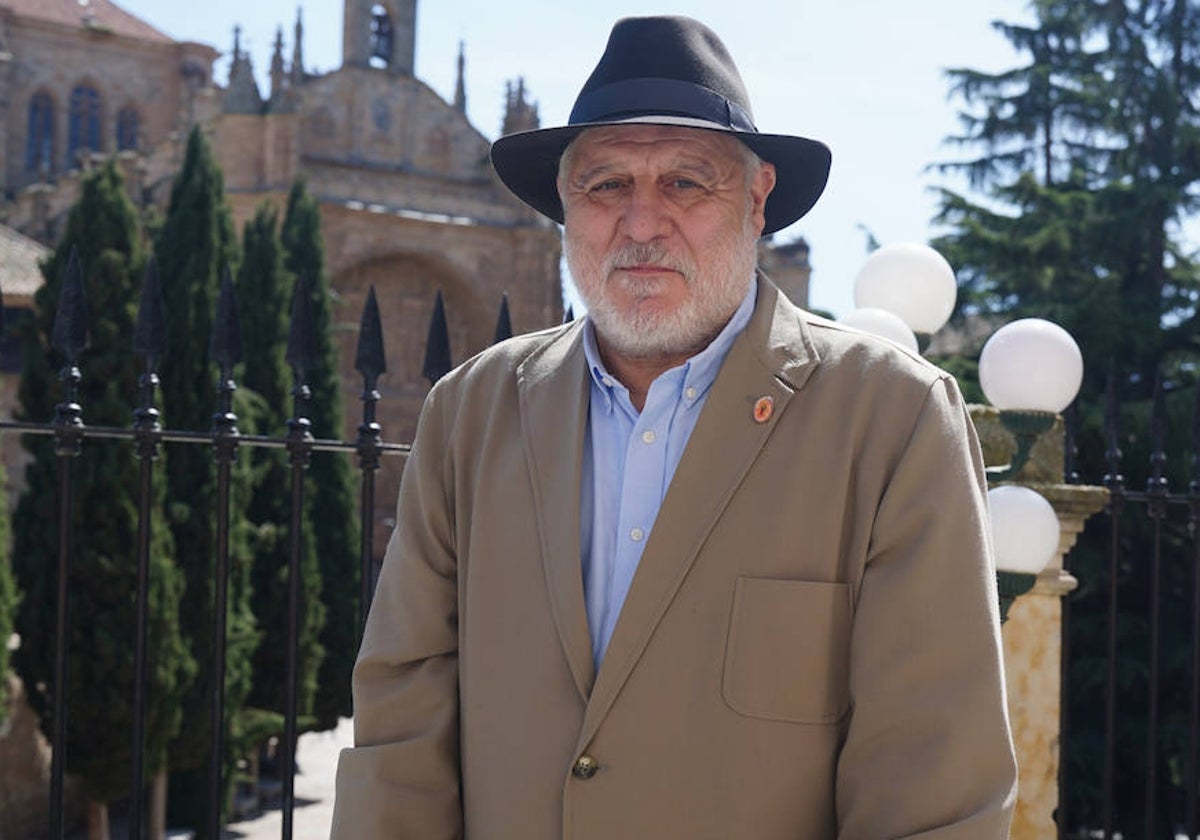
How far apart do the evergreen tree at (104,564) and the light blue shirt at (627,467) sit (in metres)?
11.5

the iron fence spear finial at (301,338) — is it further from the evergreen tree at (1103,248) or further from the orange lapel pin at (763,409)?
the evergreen tree at (1103,248)

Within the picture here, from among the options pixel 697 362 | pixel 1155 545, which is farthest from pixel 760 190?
pixel 1155 545

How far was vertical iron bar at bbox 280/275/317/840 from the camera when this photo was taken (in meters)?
3.49

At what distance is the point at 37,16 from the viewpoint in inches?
1628

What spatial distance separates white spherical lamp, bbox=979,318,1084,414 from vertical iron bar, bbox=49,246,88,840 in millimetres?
2359

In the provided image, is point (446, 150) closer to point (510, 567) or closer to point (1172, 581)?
point (1172, 581)

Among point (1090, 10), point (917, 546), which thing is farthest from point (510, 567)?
point (1090, 10)

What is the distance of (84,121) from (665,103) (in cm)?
4332

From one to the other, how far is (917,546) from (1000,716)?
0.27m

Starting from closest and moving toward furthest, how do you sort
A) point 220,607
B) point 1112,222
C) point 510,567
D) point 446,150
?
point 510,567
point 220,607
point 1112,222
point 446,150

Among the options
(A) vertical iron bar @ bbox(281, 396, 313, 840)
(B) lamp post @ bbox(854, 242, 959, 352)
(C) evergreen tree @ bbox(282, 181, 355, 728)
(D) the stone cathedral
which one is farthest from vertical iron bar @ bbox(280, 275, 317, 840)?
(D) the stone cathedral

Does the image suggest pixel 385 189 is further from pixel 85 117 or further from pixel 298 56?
pixel 85 117

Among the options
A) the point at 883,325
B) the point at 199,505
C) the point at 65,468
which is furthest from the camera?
the point at 199,505

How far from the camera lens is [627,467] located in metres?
2.29
